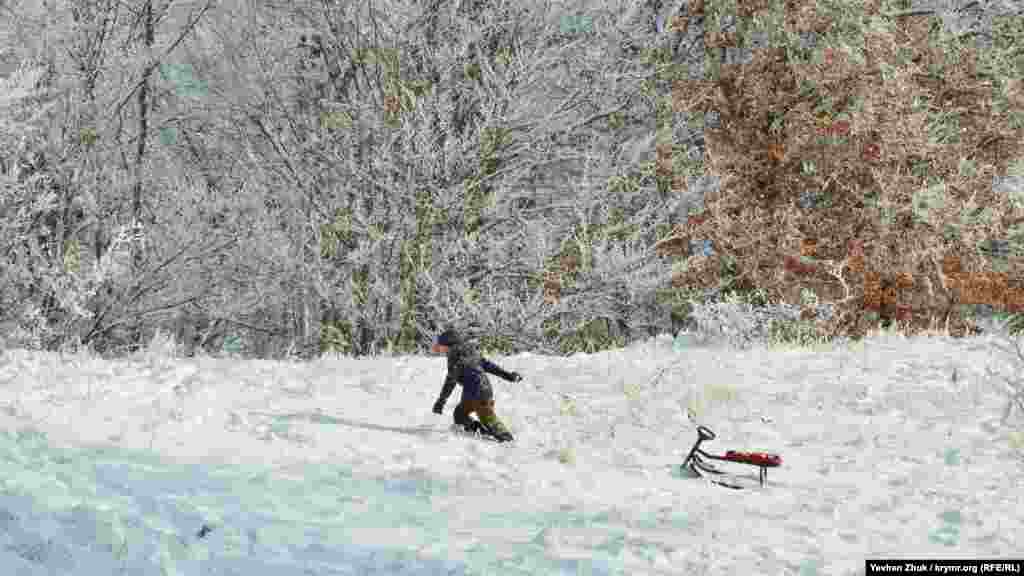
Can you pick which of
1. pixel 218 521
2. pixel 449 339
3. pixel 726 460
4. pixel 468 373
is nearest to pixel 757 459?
pixel 726 460

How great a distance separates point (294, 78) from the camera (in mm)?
17516

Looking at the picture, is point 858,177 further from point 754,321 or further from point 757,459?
point 757,459

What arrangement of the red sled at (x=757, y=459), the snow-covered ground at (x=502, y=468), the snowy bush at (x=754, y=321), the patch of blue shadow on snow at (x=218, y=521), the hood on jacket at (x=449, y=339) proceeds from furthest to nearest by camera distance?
the snowy bush at (x=754, y=321) → the hood on jacket at (x=449, y=339) → the red sled at (x=757, y=459) → the snow-covered ground at (x=502, y=468) → the patch of blue shadow on snow at (x=218, y=521)

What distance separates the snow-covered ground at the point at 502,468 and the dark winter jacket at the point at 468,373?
13.2 inches

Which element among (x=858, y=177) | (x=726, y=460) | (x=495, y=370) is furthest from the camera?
(x=858, y=177)

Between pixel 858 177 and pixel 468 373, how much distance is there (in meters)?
12.1

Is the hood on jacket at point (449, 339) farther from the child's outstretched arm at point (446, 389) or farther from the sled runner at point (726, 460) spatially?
the sled runner at point (726, 460)

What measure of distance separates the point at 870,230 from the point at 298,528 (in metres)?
14.2

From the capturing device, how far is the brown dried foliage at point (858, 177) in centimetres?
1688

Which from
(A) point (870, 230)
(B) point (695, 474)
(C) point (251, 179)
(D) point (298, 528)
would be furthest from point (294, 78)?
(D) point (298, 528)

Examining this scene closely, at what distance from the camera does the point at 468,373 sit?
7.50 metres

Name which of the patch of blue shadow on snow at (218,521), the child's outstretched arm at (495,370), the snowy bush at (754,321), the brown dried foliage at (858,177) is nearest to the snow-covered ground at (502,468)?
the patch of blue shadow on snow at (218,521)

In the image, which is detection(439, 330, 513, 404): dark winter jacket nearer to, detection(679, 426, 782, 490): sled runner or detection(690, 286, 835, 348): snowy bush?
detection(679, 426, 782, 490): sled runner

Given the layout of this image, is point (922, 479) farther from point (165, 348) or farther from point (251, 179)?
point (251, 179)
